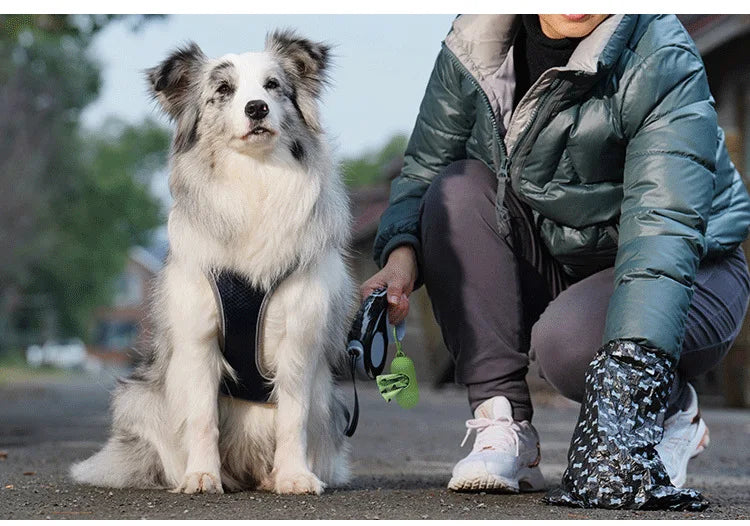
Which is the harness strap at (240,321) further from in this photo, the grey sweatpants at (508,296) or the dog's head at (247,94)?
the grey sweatpants at (508,296)

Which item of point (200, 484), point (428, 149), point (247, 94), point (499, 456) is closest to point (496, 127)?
point (428, 149)

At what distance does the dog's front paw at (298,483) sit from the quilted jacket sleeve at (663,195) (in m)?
1.19

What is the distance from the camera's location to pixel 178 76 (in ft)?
14.2

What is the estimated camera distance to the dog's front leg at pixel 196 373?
3.95m

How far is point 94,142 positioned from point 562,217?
66.7 meters

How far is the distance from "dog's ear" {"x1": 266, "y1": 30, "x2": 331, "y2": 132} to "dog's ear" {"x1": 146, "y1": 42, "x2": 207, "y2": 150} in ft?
1.02

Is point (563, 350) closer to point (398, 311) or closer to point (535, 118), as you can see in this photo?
point (398, 311)

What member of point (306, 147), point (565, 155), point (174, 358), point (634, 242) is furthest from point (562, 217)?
point (174, 358)

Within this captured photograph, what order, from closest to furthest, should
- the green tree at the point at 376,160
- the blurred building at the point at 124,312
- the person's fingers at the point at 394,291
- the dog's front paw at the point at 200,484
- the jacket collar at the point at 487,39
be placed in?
1. the jacket collar at the point at 487,39
2. the dog's front paw at the point at 200,484
3. the person's fingers at the point at 394,291
4. the green tree at the point at 376,160
5. the blurred building at the point at 124,312

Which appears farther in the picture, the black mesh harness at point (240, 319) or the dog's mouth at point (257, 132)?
the dog's mouth at point (257, 132)

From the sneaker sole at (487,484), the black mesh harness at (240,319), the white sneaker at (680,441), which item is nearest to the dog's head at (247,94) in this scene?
the black mesh harness at (240,319)

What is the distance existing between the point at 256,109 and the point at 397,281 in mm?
803

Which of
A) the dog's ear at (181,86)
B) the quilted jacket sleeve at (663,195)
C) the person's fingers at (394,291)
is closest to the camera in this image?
the quilted jacket sleeve at (663,195)

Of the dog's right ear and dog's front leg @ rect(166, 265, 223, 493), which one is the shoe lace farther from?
the dog's right ear
